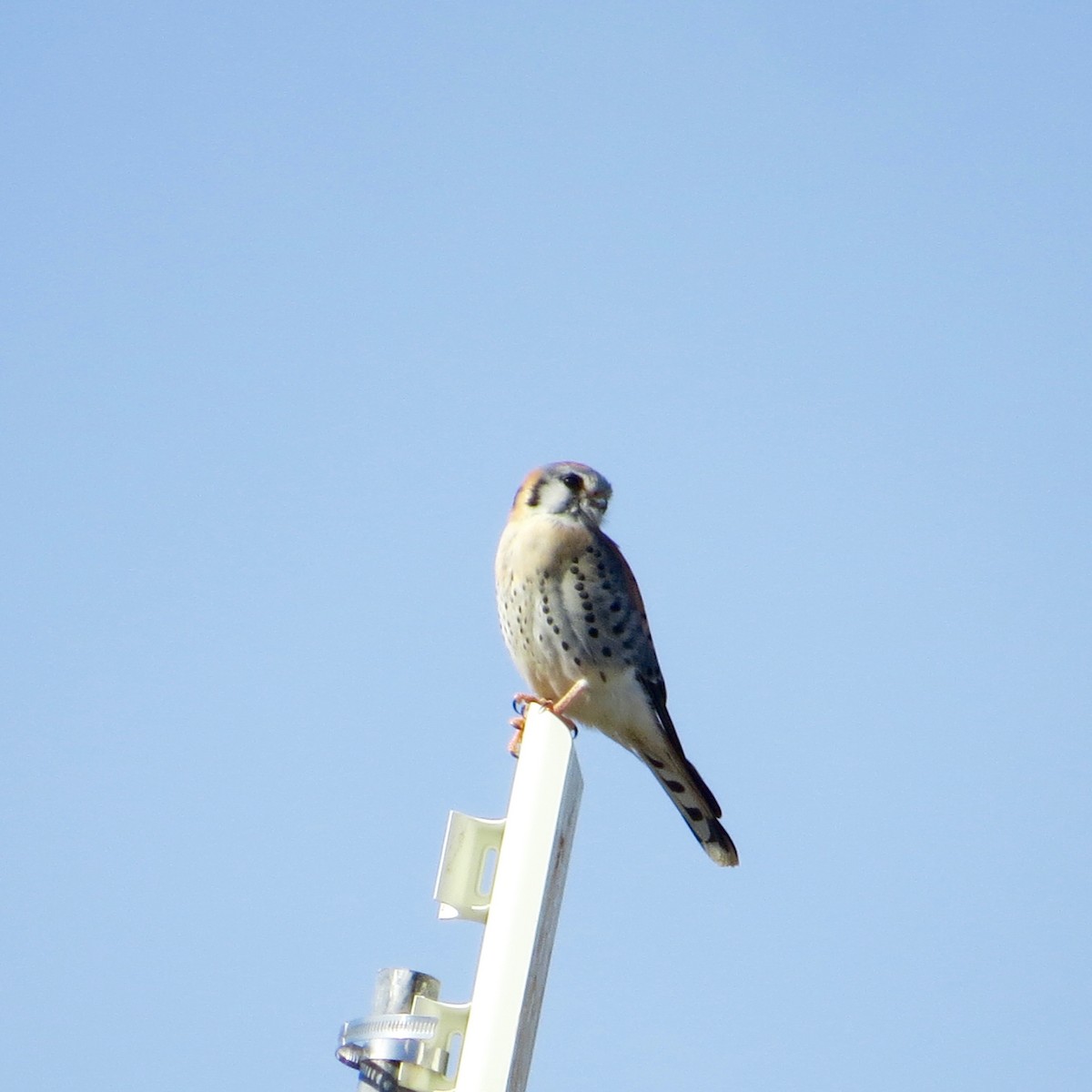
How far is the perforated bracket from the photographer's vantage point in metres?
2.33

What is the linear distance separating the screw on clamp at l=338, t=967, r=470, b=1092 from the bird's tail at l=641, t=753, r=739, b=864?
10.3 ft

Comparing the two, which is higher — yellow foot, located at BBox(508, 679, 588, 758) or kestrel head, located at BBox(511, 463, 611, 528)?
kestrel head, located at BBox(511, 463, 611, 528)

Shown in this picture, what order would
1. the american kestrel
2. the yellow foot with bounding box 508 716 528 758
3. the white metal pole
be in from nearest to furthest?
1. the white metal pole
2. the yellow foot with bounding box 508 716 528 758
3. the american kestrel

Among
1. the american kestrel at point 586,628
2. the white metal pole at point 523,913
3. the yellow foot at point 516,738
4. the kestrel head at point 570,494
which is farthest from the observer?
the kestrel head at point 570,494

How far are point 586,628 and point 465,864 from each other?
9.77ft

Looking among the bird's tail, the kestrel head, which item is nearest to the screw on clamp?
the bird's tail

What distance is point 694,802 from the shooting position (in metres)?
5.48

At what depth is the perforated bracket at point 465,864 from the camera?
233 cm

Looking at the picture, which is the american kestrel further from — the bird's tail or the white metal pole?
the white metal pole

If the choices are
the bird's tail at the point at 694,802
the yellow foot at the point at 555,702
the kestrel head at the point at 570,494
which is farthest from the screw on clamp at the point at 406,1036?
the kestrel head at the point at 570,494

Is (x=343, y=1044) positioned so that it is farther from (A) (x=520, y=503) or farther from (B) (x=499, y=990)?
(A) (x=520, y=503)

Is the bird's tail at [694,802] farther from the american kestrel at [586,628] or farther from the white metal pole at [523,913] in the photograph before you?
the white metal pole at [523,913]

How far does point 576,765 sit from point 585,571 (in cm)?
301

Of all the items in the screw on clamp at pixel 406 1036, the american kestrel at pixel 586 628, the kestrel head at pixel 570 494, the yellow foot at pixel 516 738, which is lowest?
the screw on clamp at pixel 406 1036
